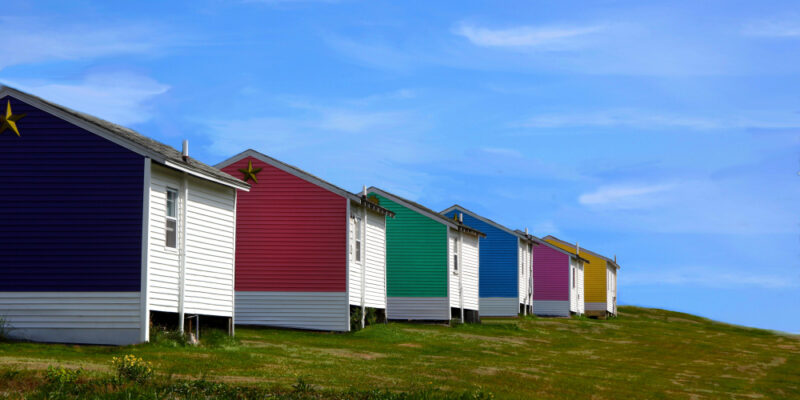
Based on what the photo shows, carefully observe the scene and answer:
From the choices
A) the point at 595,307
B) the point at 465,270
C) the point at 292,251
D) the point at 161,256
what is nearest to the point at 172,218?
the point at 161,256

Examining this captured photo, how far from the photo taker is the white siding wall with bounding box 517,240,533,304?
52.6 meters

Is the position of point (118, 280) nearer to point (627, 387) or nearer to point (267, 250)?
point (267, 250)

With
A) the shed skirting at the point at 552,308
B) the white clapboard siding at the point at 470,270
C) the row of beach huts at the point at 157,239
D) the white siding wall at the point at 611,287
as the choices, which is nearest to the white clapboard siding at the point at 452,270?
the white clapboard siding at the point at 470,270

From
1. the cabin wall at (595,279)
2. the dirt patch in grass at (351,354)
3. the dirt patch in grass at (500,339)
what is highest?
the cabin wall at (595,279)

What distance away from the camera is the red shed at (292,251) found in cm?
3195

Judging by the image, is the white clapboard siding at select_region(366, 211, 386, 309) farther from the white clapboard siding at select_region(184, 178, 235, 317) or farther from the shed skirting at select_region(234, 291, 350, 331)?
the white clapboard siding at select_region(184, 178, 235, 317)

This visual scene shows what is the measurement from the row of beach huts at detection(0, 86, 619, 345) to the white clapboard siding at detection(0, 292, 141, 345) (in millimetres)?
25

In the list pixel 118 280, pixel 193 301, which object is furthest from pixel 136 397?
pixel 193 301

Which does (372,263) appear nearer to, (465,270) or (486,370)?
(465,270)

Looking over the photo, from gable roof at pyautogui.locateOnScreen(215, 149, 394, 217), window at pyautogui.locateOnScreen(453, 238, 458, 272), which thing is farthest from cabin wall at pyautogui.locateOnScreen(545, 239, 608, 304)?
gable roof at pyautogui.locateOnScreen(215, 149, 394, 217)

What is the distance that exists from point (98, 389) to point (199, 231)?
10.0 metres

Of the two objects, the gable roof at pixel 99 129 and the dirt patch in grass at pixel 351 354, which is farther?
the dirt patch in grass at pixel 351 354

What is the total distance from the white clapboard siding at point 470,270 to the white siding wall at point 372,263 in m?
7.34

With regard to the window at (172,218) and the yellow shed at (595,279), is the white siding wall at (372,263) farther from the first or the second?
the yellow shed at (595,279)
